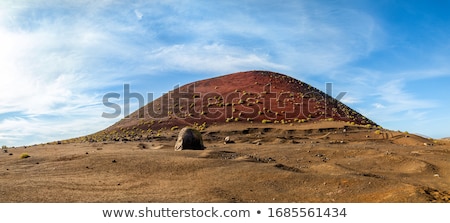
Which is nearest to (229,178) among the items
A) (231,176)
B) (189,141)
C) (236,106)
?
(231,176)

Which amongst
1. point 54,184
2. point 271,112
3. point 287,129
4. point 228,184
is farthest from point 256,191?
point 271,112

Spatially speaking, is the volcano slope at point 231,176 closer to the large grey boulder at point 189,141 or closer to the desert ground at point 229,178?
the desert ground at point 229,178

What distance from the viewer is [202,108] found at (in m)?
41.8

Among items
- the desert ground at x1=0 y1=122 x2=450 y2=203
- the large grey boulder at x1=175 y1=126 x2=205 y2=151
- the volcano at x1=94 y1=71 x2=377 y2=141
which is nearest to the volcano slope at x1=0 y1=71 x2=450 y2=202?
the desert ground at x1=0 y1=122 x2=450 y2=203

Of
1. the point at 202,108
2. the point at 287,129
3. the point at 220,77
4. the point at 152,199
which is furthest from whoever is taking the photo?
the point at 220,77

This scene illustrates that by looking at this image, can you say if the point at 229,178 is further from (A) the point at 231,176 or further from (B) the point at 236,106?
(B) the point at 236,106

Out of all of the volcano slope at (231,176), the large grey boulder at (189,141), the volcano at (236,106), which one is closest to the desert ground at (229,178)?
the volcano slope at (231,176)

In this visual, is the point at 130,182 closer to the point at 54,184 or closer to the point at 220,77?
the point at 54,184

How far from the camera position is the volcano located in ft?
120

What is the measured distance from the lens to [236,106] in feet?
132

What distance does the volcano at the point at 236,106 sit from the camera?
120 ft

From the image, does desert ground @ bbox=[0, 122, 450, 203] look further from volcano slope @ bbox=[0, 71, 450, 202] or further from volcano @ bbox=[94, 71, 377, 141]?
volcano @ bbox=[94, 71, 377, 141]

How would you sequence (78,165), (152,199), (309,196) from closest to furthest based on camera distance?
(152,199) → (309,196) → (78,165)

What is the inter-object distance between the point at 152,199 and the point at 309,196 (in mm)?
3521
